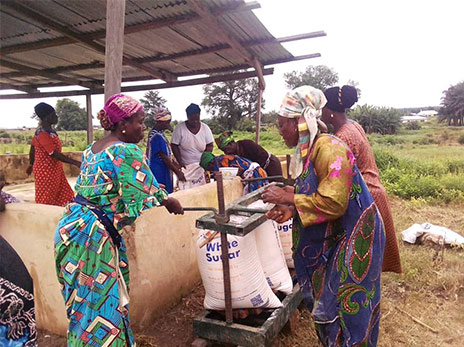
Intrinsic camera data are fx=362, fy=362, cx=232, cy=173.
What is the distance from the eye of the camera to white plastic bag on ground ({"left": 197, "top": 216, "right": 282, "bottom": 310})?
7.79 ft

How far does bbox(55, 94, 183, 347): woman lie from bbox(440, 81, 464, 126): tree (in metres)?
54.3

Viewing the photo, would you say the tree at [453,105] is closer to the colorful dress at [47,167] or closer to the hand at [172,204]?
the colorful dress at [47,167]

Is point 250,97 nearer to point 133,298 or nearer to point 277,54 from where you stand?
point 277,54

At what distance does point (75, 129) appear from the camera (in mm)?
36094

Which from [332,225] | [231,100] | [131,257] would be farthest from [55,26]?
[231,100]

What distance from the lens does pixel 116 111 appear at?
1947 mm

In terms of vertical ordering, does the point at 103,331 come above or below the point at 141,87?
below

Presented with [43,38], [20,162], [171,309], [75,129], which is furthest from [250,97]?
[171,309]

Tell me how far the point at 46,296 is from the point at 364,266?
7.11ft

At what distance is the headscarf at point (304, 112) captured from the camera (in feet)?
5.72

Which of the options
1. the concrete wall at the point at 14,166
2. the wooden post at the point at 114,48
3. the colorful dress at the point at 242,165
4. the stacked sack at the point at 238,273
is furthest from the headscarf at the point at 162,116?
the concrete wall at the point at 14,166

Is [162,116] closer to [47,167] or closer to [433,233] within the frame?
[47,167]

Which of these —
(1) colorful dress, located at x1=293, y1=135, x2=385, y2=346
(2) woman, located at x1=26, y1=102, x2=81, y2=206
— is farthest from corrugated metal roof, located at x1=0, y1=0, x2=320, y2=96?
(1) colorful dress, located at x1=293, y1=135, x2=385, y2=346

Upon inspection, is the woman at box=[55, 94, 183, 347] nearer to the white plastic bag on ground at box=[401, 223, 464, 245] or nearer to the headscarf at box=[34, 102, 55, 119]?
the headscarf at box=[34, 102, 55, 119]
